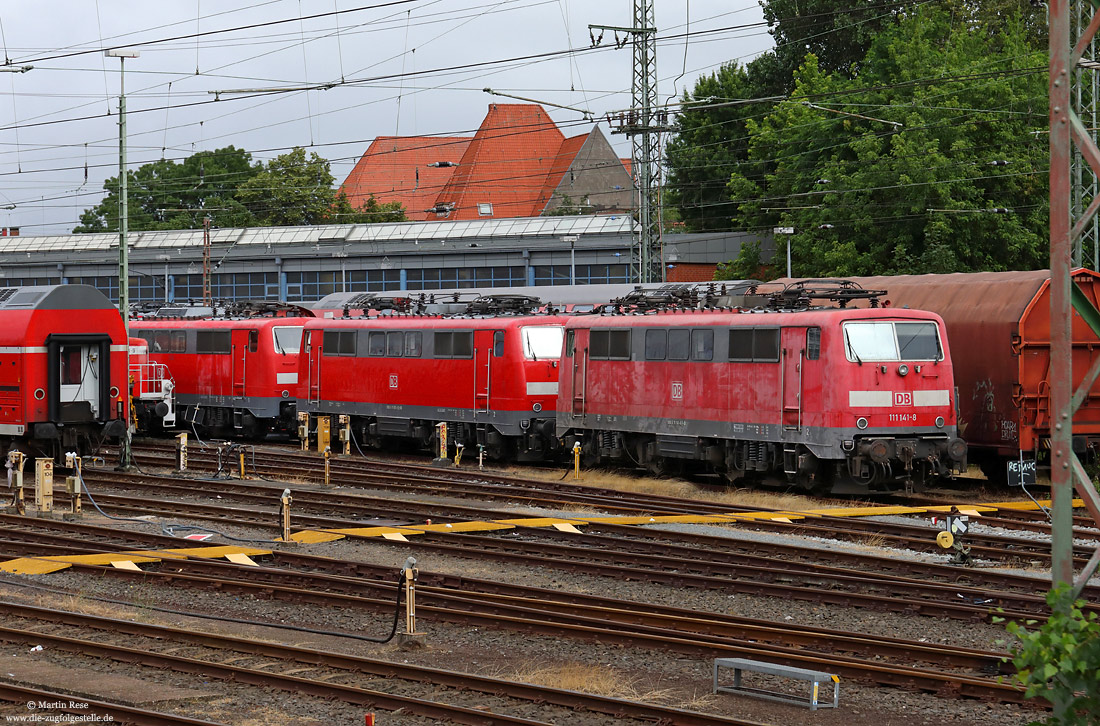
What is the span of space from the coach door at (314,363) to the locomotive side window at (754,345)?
14103 mm

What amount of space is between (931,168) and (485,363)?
777 inches

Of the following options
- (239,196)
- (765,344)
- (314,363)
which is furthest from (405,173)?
(765,344)

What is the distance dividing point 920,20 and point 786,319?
3106cm

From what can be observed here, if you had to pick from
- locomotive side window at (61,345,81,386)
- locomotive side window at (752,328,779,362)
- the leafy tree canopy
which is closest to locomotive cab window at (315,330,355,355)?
locomotive side window at (61,345,81,386)

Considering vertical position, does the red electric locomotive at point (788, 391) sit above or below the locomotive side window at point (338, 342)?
below

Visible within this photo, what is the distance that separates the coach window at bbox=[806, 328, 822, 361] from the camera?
2162cm

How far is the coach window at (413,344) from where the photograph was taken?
30.7 metres

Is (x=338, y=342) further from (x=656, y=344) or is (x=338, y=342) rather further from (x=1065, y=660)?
(x=1065, y=660)

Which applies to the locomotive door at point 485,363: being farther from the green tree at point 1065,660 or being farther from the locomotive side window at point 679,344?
the green tree at point 1065,660

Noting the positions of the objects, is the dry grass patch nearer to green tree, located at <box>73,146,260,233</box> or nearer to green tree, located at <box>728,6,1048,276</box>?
green tree, located at <box>728,6,1048,276</box>

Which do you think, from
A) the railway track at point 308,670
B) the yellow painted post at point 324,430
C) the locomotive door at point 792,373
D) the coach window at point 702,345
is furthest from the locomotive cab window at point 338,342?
the railway track at point 308,670

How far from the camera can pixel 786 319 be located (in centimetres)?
2241

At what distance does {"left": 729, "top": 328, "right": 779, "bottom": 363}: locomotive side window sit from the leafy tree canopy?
196 feet

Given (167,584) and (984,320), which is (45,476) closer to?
(167,584)
